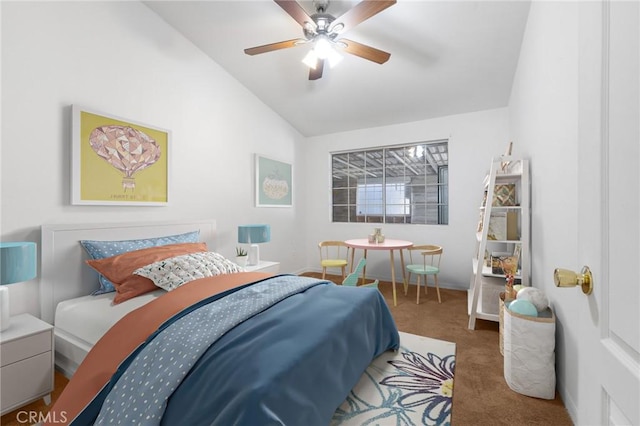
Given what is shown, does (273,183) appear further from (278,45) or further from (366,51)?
(366,51)

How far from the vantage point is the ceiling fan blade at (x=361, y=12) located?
6.28 feet

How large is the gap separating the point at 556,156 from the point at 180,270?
2.66 metres

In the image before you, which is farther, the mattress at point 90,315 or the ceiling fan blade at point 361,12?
the ceiling fan blade at point 361,12

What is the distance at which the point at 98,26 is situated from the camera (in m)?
2.36

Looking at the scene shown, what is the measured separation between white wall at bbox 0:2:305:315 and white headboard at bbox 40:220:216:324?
79 mm

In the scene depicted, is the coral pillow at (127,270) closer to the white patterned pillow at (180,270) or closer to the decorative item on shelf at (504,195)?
the white patterned pillow at (180,270)

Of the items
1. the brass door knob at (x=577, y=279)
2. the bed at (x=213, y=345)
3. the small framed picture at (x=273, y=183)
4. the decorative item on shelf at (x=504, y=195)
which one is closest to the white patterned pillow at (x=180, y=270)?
the bed at (x=213, y=345)

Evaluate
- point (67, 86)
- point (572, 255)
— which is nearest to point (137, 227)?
point (67, 86)

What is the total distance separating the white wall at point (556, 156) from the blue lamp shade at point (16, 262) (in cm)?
304

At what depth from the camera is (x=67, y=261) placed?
2.17 meters

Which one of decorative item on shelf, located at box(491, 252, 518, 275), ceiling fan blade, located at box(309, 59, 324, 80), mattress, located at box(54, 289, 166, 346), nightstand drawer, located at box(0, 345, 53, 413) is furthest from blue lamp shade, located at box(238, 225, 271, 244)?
decorative item on shelf, located at box(491, 252, 518, 275)

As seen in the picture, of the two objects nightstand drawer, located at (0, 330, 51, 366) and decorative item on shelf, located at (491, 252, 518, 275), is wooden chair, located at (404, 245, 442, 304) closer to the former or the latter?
decorative item on shelf, located at (491, 252, 518, 275)

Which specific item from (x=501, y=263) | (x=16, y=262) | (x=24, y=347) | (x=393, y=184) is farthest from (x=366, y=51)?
(x=24, y=347)

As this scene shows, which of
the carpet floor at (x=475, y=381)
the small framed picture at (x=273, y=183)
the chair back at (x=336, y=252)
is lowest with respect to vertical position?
the carpet floor at (x=475, y=381)
